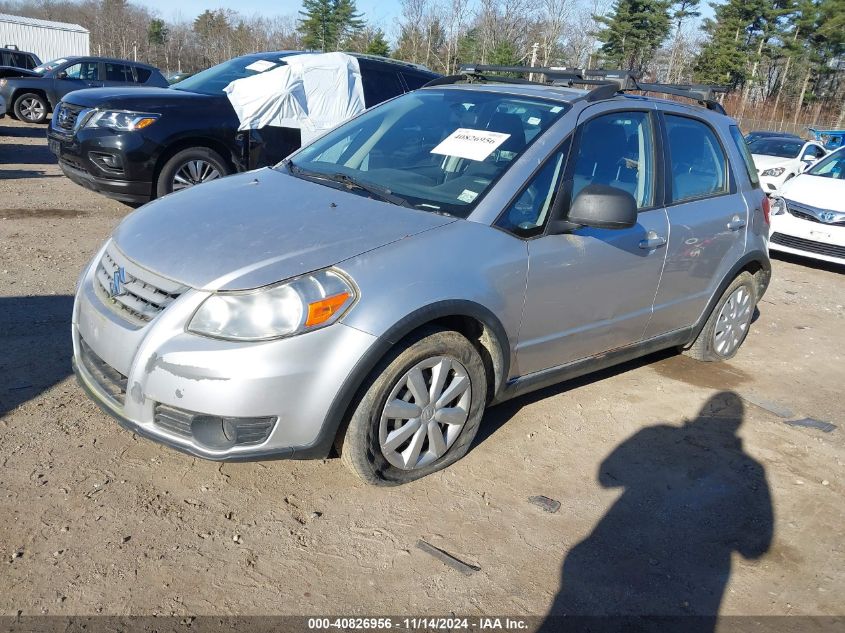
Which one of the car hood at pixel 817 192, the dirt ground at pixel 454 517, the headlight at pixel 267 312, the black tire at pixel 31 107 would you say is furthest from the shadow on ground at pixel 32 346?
the black tire at pixel 31 107

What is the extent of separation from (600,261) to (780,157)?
13.6m

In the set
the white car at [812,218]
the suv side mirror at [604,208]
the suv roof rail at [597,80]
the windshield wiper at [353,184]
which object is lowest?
the white car at [812,218]

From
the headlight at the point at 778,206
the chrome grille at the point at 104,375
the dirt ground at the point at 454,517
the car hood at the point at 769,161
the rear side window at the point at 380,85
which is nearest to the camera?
the dirt ground at the point at 454,517

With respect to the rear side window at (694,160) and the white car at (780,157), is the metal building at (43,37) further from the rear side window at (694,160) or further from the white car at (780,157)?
the rear side window at (694,160)

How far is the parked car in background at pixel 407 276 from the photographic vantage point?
2.85m

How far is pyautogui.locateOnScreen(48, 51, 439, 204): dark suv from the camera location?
722cm

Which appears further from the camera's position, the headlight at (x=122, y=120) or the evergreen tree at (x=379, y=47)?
the evergreen tree at (x=379, y=47)

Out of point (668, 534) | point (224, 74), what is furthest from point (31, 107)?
point (668, 534)

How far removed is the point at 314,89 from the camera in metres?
8.70

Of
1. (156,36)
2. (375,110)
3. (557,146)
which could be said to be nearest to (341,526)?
(557,146)

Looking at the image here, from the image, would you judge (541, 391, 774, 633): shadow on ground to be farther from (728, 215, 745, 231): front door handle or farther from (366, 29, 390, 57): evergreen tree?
(366, 29, 390, 57): evergreen tree

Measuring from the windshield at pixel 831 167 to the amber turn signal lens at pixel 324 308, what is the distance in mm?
9471

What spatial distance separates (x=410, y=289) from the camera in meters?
3.06

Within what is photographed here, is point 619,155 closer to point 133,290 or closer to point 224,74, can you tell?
point 133,290
